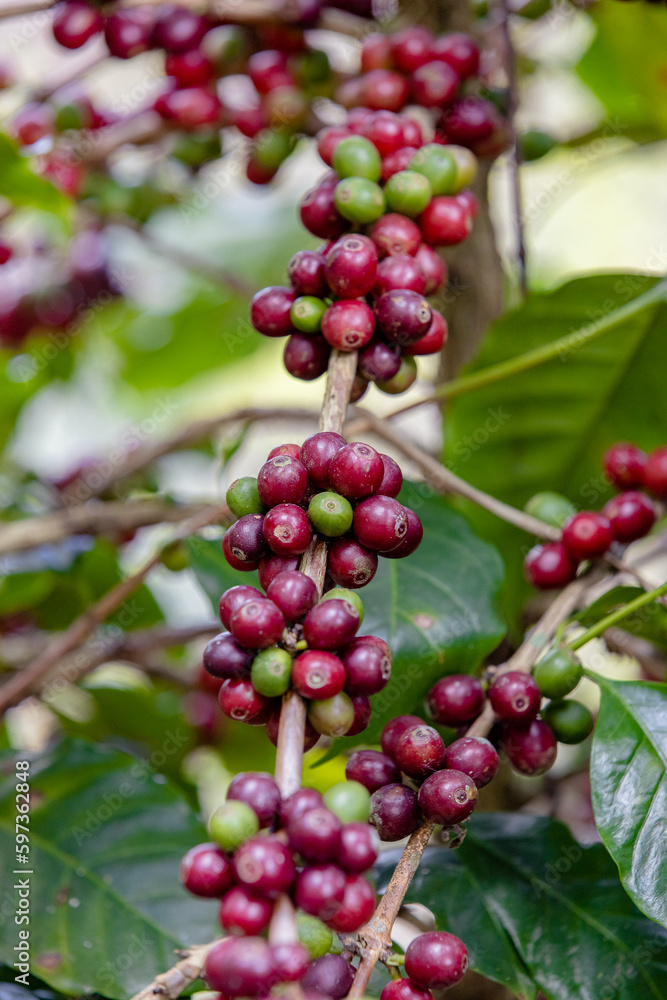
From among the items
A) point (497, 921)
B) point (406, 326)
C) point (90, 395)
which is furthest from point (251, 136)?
point (90, 395)

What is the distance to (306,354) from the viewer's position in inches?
22.6

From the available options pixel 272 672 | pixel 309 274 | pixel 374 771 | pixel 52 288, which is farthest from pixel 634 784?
pixel 52 288

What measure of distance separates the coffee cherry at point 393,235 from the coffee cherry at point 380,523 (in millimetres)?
230

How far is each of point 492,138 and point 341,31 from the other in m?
0.24

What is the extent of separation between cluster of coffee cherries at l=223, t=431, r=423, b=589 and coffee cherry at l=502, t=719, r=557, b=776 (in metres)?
0.16

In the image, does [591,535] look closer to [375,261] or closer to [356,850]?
[375,261]

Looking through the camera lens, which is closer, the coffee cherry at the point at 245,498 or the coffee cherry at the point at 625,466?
the coffee cherry at the point at 245,498

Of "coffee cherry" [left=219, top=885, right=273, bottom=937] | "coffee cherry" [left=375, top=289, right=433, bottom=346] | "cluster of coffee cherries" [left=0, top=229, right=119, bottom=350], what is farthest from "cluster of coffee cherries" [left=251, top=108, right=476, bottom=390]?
"cluster of coffee cherries" [left=0, top=229, right=119, bottom=350]

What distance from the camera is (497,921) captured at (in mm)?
586

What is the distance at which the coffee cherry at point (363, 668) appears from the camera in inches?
16.2

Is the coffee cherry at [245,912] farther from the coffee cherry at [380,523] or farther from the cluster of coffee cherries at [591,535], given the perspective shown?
the cluster of coffee cherries at [591,535]

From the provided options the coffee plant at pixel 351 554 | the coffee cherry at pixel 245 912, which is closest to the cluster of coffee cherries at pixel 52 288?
the coffee plant at pixel 351 554

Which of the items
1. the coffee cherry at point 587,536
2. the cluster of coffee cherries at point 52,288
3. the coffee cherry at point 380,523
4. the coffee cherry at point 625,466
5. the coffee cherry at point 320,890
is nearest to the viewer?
the coffee cherry at point 320,890

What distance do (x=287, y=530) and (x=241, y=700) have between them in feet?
0.28
